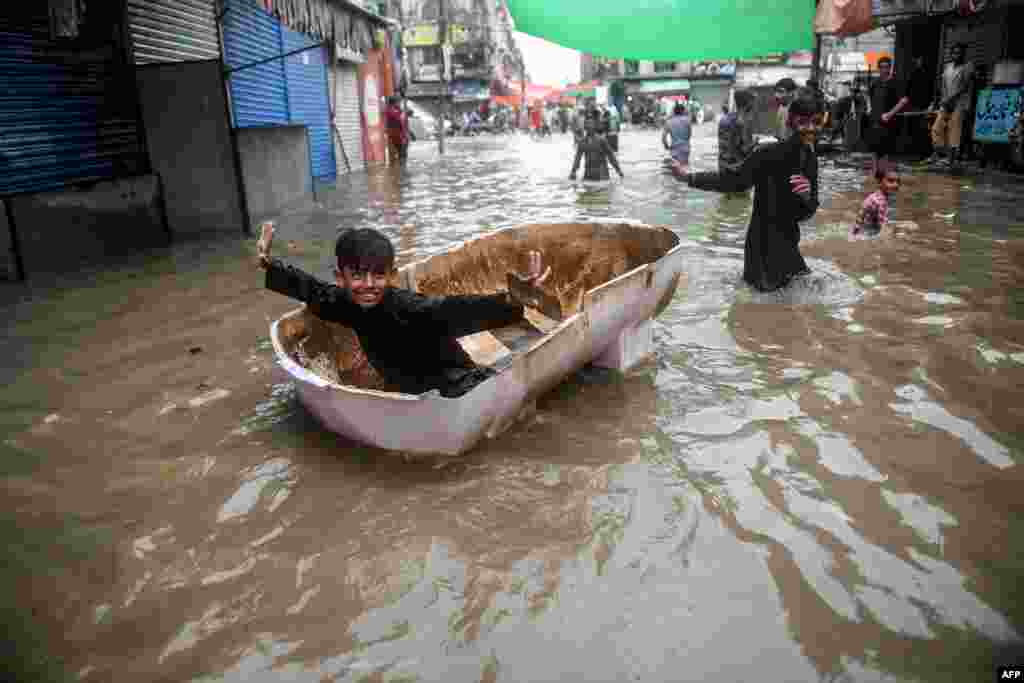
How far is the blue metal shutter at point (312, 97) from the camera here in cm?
1498

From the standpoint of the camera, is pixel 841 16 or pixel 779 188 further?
pixel 841 16

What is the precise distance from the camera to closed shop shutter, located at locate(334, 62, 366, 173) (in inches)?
718

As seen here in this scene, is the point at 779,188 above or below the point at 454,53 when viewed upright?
below

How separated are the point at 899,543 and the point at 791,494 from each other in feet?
1.46

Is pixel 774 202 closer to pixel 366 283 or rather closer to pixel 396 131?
pixel 366 283

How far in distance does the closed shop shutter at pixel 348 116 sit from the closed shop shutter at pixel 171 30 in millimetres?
7280

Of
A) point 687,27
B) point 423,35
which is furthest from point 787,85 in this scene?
point 423,35

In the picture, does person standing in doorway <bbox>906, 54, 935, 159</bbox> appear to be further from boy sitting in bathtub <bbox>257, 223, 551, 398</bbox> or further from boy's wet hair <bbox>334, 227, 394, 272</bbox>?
boy's wet hair <bbox>334, 227, 394, 272</bbox>

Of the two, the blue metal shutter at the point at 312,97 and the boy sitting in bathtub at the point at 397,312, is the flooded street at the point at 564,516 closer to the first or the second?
the boy sitting in bathtub at the point at 397,312

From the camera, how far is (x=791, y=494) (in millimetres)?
2902

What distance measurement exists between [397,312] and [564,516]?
3.62 ft

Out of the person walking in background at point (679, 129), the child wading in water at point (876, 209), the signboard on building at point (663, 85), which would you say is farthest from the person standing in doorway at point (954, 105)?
the signboard on building at point (663, 85)

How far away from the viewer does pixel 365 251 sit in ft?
9.55

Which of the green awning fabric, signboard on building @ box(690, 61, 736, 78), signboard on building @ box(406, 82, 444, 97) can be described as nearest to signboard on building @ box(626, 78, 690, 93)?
signboard on building @ box(690, 61, 736, 78)
